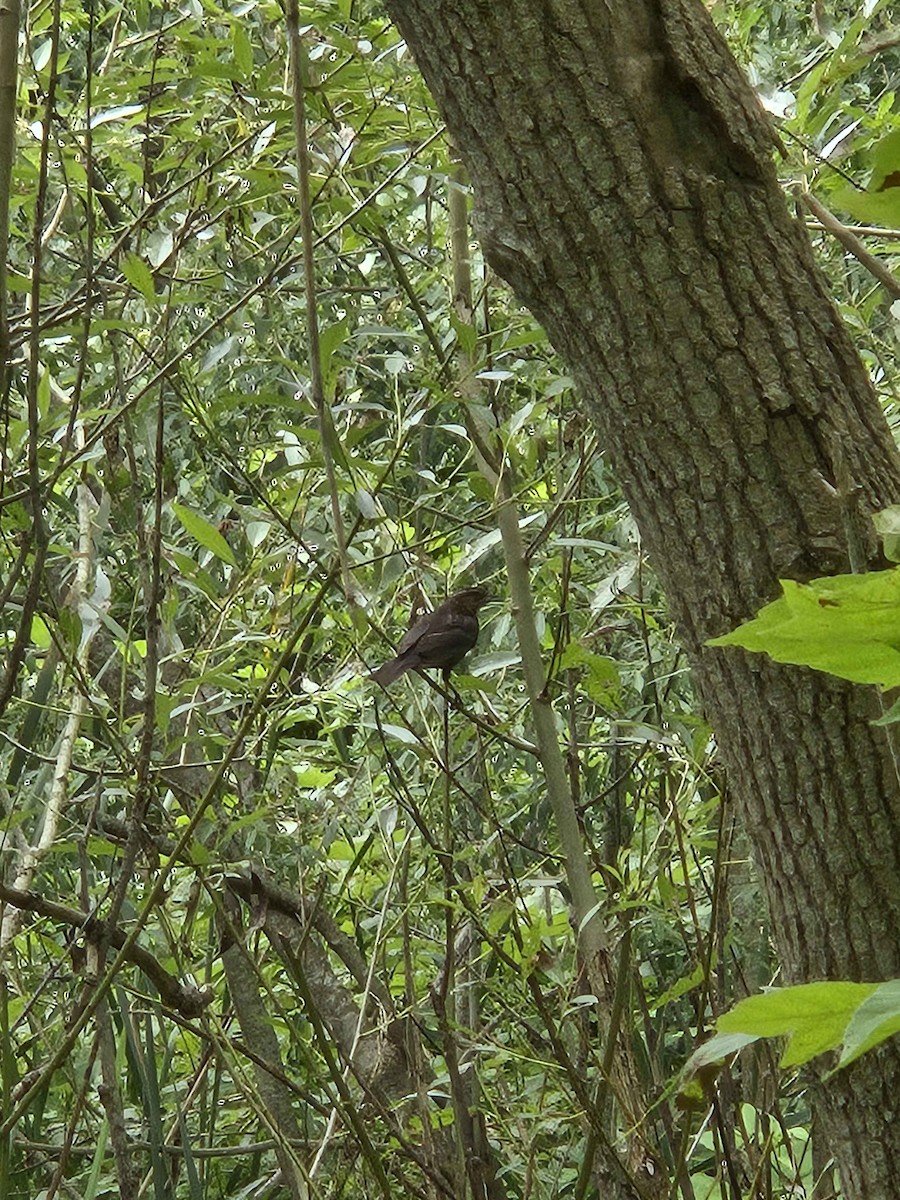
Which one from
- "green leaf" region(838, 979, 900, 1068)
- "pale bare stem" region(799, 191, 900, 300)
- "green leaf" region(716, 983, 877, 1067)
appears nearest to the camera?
"green leaf" region(838, 979, 900, 1068)

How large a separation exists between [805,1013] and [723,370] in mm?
383

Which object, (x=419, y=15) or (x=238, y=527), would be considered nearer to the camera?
(x=419, y=15)

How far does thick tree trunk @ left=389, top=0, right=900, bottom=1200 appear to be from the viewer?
0.75 metres

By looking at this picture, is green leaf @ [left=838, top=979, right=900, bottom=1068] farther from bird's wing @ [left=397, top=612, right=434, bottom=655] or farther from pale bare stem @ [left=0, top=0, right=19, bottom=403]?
bird's wing @ [left=397, top=612, right=434, bottom=655]

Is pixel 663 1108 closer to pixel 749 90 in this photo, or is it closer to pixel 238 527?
pixel 238 527

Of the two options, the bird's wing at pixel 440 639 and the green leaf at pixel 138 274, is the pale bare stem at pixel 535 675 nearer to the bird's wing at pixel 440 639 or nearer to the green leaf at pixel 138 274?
the bird's wing at pixel 440 639

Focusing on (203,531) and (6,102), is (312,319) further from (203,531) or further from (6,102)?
(203,531)

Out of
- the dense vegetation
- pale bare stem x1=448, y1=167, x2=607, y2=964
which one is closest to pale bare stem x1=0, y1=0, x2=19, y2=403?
the dense vegetation

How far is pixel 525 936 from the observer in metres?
1.42

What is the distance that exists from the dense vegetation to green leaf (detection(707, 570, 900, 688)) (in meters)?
0.46

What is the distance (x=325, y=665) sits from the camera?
1818mm

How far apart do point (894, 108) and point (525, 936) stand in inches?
47.1

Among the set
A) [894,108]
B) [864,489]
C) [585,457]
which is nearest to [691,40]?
[864,489]

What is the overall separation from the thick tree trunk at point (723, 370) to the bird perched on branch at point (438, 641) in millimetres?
334
